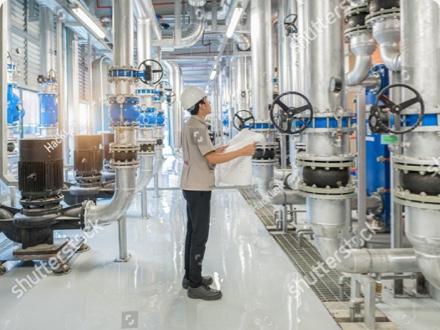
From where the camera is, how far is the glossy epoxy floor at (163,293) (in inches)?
85.4

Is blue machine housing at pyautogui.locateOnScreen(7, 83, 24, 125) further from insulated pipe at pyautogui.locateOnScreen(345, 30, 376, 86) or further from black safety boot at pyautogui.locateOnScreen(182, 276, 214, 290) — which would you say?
insulated pipe at pyautogui.locateOnScreen(345, 30, 376, 86)

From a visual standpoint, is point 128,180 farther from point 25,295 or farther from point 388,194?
point 388,194

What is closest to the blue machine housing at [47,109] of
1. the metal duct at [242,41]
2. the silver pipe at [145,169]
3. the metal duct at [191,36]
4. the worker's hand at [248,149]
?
the silver pipe at [145,169]

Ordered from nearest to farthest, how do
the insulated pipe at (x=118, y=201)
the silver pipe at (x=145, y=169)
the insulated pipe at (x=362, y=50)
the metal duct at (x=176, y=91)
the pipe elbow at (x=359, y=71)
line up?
Answer: the insulated pipe at (x=362, y=50)
the pipe elbow at (x=359, y=71)
the insulated pipe at (x=118, y=201)
the silver pipe at (x=145, y=169)
the metal duct at (x=176, y=91)

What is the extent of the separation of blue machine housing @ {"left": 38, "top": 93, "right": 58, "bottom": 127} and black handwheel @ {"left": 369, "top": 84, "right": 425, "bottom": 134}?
5.09 metres

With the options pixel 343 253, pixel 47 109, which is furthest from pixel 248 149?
pixel 47 109

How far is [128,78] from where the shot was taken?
3.09 meters

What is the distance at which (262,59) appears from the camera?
155 inches

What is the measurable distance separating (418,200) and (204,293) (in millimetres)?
1440

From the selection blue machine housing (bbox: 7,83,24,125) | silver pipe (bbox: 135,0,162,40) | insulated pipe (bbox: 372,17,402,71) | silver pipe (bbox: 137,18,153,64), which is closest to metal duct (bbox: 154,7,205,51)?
silver pipe (bbox: 135,0,162,40)

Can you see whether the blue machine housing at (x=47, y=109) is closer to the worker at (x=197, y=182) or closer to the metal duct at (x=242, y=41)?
the metal duct at (x=242, y=41)

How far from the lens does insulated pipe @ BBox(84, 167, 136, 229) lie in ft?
10.0

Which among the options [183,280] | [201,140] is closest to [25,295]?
[183,280]

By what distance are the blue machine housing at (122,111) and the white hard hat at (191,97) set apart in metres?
0.73
